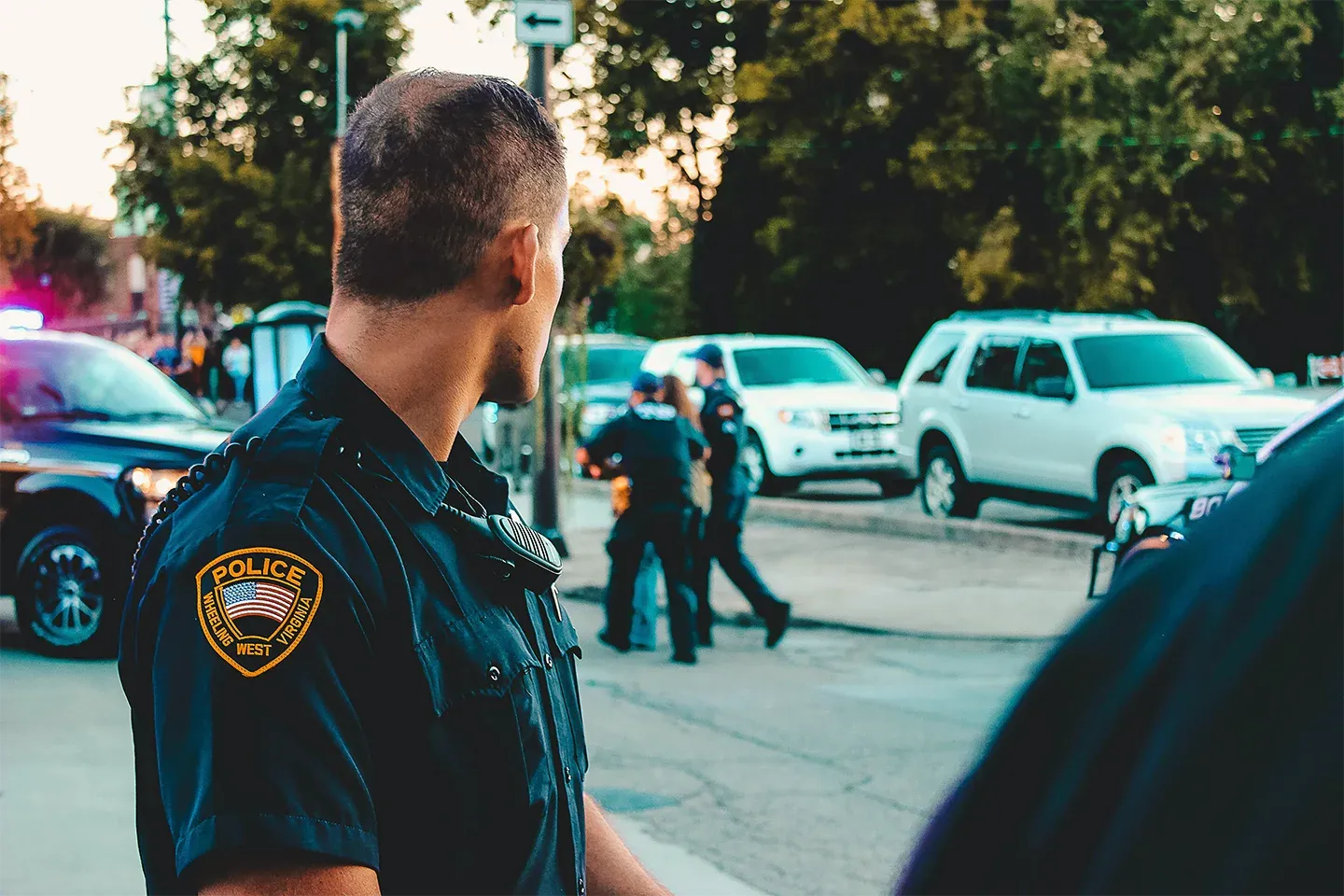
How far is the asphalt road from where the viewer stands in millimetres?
5582

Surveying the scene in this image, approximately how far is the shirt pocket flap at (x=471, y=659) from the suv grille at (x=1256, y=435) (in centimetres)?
1221

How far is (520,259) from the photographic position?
5.74 feet

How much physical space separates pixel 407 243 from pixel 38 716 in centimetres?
662

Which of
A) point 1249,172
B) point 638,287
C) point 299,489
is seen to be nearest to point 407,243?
point 299,489

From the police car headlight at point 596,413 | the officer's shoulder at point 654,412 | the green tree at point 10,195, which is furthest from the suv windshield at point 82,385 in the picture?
the green tree at point 10,195

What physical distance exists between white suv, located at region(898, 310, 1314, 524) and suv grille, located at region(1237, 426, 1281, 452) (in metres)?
0.01

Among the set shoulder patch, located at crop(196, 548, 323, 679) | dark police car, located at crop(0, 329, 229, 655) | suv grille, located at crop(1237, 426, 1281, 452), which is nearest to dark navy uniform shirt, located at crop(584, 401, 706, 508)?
dark police car, located at crop(0, 329, 229, 655)

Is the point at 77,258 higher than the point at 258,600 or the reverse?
higher

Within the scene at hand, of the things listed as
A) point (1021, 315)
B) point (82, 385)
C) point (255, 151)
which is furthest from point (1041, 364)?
point (255, 151)

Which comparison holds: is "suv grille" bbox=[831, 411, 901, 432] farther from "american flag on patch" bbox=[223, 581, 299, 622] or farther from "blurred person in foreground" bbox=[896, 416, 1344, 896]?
"blurred person in foreground" bbox=[896, 416, 1344, 896]

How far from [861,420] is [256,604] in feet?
57.2

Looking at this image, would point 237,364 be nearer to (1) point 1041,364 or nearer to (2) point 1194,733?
(1) point 1041,364

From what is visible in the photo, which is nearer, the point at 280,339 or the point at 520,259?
the point at 520,259

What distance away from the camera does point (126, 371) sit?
10234 millimetres
